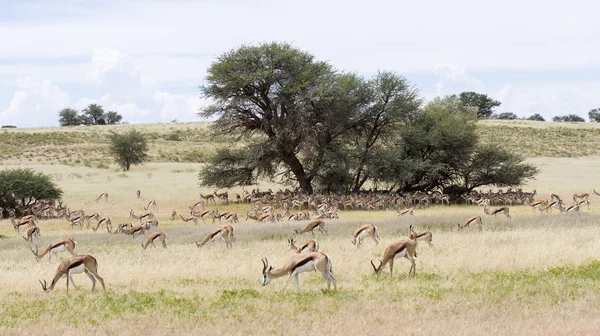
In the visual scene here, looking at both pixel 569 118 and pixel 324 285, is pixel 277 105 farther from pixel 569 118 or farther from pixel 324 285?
pixel 569 118

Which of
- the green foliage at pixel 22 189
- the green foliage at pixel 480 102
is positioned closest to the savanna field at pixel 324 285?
the green foliage at pixel 22 189

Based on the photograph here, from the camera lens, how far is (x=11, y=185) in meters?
32.3

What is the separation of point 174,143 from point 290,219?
210 feet

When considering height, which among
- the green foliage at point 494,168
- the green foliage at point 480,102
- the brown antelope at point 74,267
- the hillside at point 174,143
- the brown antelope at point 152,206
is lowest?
the brown antelope at point 152,206

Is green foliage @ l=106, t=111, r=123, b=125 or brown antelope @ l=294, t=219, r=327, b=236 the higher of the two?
green foliage @ l=106, t=111, r=123, b=125

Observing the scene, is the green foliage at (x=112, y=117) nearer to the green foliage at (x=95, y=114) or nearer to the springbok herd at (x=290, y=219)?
the green foliage at (x=95, y=114)

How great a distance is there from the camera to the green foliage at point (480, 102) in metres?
111

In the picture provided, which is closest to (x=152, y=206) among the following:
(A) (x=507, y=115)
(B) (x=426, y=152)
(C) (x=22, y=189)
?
(C) (x=22, y=189)

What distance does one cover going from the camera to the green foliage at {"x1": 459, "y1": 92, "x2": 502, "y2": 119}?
365 ft

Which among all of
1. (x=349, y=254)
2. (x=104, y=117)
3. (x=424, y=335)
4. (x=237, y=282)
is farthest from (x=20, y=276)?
(x=104, y=117)

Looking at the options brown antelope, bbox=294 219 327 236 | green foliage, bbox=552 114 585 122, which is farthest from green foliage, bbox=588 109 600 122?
brown antelope, bbox=294 219 327 236

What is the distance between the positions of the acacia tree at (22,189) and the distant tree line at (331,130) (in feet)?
28.4

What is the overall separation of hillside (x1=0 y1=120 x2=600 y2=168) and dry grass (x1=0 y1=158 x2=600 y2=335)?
47208mm

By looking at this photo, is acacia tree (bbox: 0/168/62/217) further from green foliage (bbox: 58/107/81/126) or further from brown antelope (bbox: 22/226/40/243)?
green foliage (bbox: 58/107/81/126)
